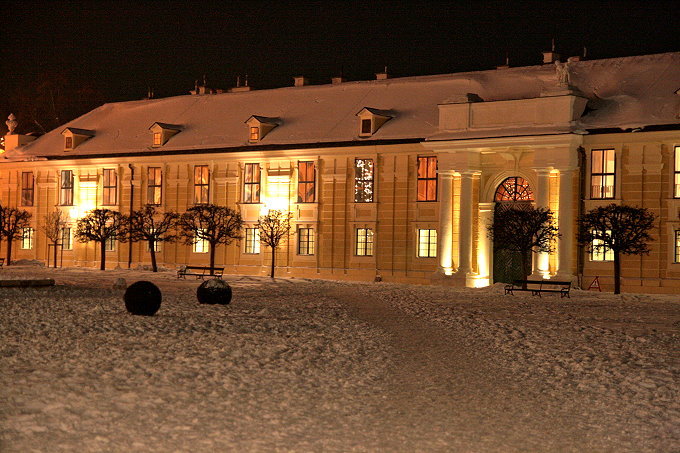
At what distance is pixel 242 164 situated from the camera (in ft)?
184

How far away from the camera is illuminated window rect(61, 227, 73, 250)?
62250mm

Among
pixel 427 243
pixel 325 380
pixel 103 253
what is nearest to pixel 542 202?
pixel 427 243

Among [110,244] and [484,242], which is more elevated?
[484,242]

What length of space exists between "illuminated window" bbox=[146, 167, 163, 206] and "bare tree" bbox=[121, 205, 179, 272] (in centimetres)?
85

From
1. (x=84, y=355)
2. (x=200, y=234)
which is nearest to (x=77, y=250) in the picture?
(x=200, y=234)

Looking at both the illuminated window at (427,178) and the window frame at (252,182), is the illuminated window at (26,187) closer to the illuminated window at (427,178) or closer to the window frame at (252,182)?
the window frame at (252,182)

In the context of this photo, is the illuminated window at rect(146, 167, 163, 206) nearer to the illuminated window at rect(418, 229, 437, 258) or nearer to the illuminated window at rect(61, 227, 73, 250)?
the illuminated window at rect(61, 227, 73, 250)

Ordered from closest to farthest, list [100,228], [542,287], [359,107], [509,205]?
1. [542,287]
2. [509,205]
3. [359,107]
4. [100,228]

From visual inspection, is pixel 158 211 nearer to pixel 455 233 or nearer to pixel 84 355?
pixel 455 233

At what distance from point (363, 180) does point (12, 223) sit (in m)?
21.8

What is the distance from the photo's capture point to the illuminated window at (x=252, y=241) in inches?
2184

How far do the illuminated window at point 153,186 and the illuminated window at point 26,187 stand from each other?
29.9 ft

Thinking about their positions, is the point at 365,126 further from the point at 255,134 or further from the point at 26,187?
the point at 26,187

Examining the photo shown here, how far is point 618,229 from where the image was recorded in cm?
4166
